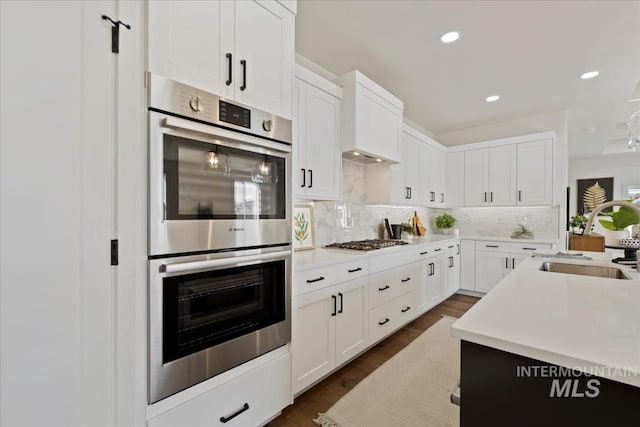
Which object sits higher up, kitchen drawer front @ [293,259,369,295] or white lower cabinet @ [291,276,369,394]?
kitchen drawer front @ [293,259,369,295]

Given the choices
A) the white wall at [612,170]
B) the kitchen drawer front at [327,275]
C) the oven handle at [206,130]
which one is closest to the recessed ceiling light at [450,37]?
the oven handle at [206,130]

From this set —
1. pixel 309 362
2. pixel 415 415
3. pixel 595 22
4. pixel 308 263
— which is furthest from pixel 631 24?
pixel 309 362

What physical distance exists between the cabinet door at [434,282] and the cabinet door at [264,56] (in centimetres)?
288

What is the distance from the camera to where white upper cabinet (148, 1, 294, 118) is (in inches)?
47.0

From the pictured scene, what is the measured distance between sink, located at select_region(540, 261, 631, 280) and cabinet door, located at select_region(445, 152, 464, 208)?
311 centimetres

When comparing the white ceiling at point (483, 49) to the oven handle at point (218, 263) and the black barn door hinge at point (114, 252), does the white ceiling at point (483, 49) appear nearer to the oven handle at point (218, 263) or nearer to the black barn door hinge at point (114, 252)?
the oven handle at point (218, 263)

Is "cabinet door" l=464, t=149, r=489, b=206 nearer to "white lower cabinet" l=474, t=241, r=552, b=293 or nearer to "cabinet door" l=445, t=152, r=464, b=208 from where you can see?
"cabinet door" l=445, t=152, r=464, b=208

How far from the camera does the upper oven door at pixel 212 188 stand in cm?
118

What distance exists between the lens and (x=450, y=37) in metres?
2.53

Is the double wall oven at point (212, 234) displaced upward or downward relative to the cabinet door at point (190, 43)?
downward

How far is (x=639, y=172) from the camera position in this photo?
730cm

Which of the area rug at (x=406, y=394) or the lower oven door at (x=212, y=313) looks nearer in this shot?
the lower oven door at (x=212, y=313)

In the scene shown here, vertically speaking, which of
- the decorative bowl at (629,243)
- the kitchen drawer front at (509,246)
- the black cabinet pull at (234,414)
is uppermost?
the decorative bowl at (629,243)

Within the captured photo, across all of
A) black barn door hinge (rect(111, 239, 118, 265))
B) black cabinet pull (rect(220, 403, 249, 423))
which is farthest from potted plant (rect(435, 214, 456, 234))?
black barn door hinge (rect(111, 239, 118, 265))
